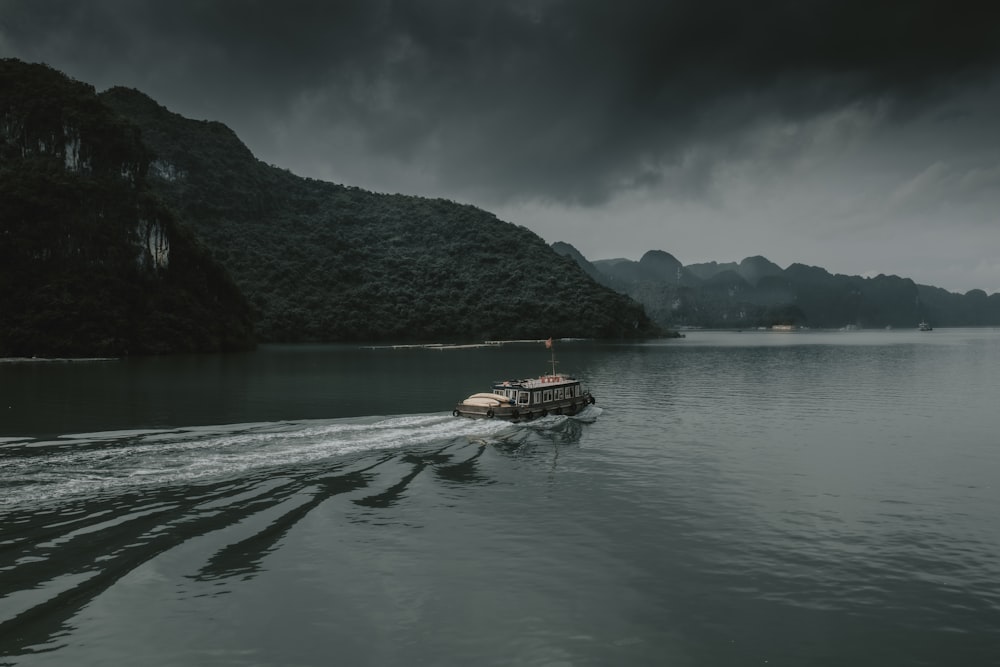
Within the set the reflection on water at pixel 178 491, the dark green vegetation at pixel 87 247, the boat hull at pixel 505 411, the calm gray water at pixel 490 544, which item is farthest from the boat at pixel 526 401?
the dark green vegetation at pixel 87 247

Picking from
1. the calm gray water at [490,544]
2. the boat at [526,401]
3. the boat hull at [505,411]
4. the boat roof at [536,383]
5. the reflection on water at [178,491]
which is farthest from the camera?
the boat roof at [536,383]

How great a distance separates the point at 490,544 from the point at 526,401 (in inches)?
1023

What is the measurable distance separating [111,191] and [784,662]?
6361 inches

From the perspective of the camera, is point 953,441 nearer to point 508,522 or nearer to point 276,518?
point 508,522

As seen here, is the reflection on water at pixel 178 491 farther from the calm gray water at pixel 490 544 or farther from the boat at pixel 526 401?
the boat at pixel 526 401

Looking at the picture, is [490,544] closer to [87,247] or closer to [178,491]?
[178,491]

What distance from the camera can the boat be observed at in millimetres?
44062

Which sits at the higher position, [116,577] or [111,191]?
[111,191]

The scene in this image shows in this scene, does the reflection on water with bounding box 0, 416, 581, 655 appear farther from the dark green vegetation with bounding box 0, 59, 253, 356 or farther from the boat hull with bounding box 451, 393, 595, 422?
the dark green vegetation with bounding box 0, 59, 253, 356

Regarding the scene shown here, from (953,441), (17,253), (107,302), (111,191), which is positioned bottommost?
(953,441)

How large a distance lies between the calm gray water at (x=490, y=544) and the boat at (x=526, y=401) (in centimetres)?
155

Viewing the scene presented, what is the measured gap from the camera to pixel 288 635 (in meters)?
13.8

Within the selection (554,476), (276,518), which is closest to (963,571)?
(554,476)

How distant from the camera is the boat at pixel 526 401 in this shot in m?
44.1
